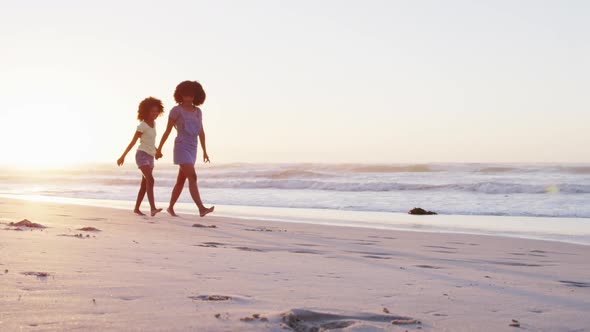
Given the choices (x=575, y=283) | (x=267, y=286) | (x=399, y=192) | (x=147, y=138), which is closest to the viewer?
(x=267, y=286)

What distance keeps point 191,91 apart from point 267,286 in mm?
5522

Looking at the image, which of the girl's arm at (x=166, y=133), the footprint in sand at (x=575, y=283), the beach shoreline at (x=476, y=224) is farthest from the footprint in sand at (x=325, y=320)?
the girl's arm at (x=166, y=133)

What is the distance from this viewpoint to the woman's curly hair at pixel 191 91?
7973 mm

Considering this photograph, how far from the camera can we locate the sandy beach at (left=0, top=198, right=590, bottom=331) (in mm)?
2100

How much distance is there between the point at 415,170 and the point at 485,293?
33.7 m

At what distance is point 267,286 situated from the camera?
281 cm

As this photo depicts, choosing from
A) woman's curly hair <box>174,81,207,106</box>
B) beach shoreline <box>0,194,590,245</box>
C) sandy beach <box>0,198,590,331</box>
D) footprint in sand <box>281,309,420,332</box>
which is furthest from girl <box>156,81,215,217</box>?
footprint in sand <box>281,309,420,332</box>

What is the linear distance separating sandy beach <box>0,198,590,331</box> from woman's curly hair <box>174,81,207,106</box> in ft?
10.8

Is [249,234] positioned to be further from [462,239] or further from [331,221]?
[331,221]

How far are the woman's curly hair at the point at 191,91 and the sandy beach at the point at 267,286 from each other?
10.8 feet

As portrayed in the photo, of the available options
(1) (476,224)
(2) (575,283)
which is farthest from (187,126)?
(2) (575,283)

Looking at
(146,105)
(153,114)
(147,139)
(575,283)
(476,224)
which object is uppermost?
(146,105)

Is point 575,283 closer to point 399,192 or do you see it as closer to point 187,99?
point 187,99

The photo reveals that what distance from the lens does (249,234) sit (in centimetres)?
602
